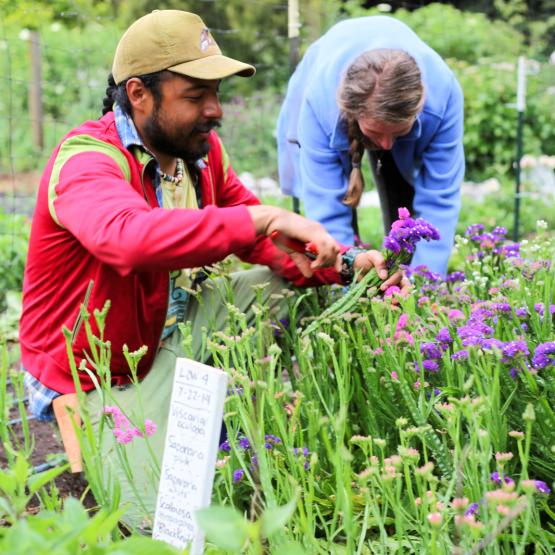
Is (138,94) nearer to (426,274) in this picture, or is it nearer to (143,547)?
(426,274)

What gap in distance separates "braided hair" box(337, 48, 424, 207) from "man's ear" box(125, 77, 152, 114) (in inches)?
29.9

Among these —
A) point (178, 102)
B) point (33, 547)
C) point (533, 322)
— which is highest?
point (178, 102)

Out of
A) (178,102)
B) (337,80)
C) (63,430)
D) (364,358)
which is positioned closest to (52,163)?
(178,102)

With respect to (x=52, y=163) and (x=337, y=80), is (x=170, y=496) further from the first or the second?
(x=337, y=80)

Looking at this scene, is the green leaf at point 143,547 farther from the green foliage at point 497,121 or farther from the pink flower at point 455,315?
the green foliage at point 497,121

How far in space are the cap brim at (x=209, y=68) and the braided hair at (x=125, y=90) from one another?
5 cm

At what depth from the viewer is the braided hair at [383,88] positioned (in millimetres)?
2777

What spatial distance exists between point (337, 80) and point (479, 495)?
190cm

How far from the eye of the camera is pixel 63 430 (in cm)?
238

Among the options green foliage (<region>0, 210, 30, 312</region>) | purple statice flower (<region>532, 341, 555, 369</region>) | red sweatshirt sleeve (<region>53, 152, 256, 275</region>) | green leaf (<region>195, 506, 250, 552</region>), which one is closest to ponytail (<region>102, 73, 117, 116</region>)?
red sweatshirt sleeve (<region>53, 152, 256, 275</region>)

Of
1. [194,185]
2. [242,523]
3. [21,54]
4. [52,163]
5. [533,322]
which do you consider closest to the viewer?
[242,523]

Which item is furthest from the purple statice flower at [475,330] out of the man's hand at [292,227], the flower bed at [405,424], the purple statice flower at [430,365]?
the man's hand at [292,227]

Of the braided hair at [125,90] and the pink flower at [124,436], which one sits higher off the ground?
the braided hair at [125,90]

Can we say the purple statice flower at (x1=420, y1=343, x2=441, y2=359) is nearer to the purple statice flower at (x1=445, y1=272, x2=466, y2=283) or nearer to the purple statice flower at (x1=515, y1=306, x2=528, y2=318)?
the purple statice flower at (x1=515, y1=306, x2=528, y2=318)
